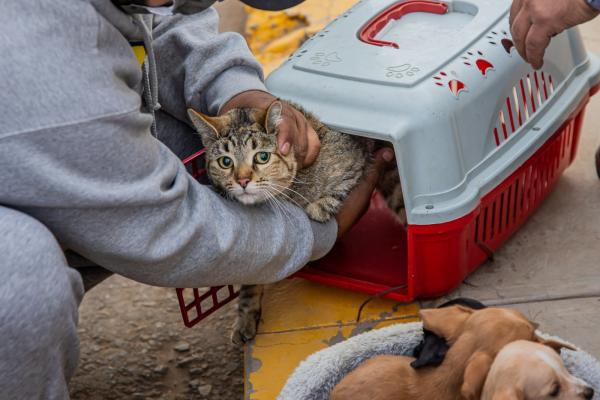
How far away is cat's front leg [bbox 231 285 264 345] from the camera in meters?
1.95

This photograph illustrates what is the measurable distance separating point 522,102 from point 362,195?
449mm

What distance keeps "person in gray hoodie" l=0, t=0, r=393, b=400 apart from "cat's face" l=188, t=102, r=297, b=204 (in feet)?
0.25

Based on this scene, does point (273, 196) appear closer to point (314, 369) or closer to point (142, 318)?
point (314, 369)

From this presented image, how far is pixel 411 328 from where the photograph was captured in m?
1.74

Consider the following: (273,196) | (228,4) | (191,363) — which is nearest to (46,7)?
(273,196)

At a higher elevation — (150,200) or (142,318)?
(150,200)

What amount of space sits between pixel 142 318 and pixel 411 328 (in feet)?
2.83

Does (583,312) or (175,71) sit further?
(175,71)

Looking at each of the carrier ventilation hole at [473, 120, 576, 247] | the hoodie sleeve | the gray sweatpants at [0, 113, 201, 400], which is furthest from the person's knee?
the carrier ventilation hole at [473, 120, 576, 247]

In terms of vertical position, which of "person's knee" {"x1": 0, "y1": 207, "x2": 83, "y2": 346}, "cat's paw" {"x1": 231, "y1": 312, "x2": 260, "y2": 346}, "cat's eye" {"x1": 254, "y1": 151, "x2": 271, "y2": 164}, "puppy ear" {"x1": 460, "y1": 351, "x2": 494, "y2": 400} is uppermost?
"person's knee" {"x1": 0, "y1": 207, "x2": 83, "y2": 346}

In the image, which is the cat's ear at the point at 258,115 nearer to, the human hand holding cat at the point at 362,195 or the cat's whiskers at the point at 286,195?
the cat's whiskers at the point at 286,195

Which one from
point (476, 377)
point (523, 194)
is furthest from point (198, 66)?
point (476, 377)

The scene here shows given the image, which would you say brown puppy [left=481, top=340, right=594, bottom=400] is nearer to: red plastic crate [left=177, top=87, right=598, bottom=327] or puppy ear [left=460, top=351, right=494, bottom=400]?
puppy ear [left=460, top=351, right=494, bottom=400]

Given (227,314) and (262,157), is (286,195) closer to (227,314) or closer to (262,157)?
(262,157)
